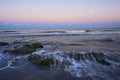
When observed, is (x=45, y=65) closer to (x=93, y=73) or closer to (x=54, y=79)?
(x=54, y=79)

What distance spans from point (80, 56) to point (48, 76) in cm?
490

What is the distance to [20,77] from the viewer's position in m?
6.68

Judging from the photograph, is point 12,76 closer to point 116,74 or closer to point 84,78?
point 84,78

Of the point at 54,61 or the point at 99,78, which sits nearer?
the point at 99,78

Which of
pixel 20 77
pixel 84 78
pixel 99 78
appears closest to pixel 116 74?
pixel 99 78

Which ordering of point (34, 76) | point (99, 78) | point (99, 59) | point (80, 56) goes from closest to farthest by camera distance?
point (99, 78), point (34, 76), point (99, 59), point (80, 56)

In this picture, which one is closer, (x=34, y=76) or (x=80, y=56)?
(x=34, y=76)

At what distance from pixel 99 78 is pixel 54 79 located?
93.6 inches

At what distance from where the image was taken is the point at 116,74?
686 cm

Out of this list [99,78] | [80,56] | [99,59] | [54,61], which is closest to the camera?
[99,78]

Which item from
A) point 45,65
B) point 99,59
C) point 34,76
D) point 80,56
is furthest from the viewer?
point 80,56

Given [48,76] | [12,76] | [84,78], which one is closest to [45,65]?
[48,76]

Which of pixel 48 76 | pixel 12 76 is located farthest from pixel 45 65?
pixel 12 76

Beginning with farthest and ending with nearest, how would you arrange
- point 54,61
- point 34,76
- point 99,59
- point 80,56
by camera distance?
1. point 80,56
2. point 99,59
3. point 54,61
4. point 34,76
